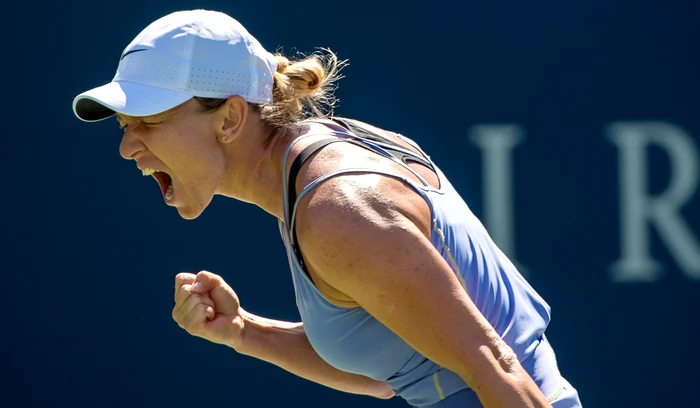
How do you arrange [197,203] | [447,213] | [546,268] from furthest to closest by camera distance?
[546,268], [197,203], [447,213]

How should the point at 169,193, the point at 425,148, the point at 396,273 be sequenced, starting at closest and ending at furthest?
the point at 396,273 < the point at 169,193 < the point at 425,148

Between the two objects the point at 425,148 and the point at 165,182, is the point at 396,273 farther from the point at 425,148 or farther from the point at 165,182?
the point at 425,148

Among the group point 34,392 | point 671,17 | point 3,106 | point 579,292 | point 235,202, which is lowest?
point 34,392

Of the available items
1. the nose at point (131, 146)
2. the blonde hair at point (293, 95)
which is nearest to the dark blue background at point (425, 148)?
the blonde hair at point (293, 95)

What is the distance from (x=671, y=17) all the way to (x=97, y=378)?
7.58 feet

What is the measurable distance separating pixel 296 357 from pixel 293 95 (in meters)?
0.62

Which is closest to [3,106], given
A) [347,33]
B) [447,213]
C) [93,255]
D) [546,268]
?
[93,255]

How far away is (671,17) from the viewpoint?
375 centimetres

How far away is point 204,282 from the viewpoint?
217 cm

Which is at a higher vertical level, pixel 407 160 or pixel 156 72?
pixel 156 72

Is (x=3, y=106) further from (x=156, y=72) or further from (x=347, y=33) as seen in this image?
(x=156, y=72)

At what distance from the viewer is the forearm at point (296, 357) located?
2275mm

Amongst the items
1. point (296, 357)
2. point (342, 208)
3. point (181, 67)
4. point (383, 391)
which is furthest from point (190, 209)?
point (383, 391)

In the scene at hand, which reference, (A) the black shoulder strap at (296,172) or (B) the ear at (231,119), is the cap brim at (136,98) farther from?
(A) the black shoulder strap at (296,172)
